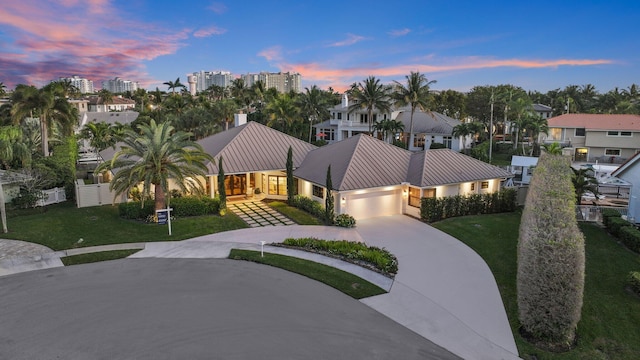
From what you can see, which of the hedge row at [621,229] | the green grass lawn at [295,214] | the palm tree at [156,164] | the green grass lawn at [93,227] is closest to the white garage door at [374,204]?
the green grass lawn at [295,214]

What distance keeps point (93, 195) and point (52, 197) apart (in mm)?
3298

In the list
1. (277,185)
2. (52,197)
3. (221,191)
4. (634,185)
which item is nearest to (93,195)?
(52,197)

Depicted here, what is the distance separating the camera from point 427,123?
52906 mm

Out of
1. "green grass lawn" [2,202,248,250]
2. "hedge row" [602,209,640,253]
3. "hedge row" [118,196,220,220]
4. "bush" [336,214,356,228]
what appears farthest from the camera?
"hedge row" [118,196,220,220]

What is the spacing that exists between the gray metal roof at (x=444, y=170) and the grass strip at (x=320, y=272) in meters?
10.1

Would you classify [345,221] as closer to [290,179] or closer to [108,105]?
[290,179]

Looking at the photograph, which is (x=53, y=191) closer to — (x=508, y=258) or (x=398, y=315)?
(x=398, y=315)

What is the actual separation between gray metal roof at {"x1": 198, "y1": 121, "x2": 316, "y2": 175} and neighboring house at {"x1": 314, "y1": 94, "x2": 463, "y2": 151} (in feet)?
76.1

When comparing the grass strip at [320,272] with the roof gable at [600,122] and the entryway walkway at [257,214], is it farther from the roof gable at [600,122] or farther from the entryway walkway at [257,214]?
the roof gable at [600,122]

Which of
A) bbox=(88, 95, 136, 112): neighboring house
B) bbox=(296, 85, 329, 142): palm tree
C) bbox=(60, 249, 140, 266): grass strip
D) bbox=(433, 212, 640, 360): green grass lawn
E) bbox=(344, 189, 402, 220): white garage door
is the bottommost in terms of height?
bbox=(433, 212, 640, 360): green grass lawn

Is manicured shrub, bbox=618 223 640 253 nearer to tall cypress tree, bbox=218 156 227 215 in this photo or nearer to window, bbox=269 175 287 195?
window, bbox=269 175 287 195

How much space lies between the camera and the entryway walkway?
23438 millimetres

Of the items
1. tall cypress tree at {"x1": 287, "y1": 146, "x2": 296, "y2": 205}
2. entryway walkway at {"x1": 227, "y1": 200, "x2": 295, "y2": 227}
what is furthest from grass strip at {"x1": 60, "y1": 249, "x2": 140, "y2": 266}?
tall cypress tree at {"x1": 287, "y1": 146, "x2": 296, "y2": 205}

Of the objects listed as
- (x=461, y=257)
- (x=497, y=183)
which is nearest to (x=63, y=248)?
(x=461, y=257)
